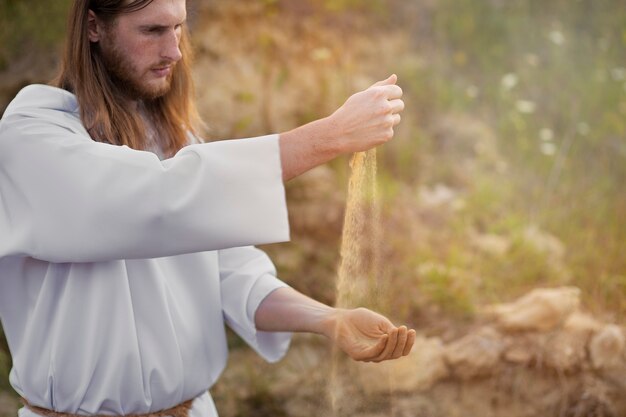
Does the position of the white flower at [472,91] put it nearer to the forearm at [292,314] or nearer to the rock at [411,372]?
the rock at [411,372]

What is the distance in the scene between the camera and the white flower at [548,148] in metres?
4.54

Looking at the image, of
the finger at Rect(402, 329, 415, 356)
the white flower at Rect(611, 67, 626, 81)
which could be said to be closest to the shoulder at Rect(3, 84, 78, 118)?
the finger at Rect(402, 329, 415, 356)

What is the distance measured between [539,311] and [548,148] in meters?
1.12

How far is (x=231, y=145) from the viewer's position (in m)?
1.63

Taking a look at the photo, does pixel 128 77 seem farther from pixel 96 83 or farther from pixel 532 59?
pixel 532 59

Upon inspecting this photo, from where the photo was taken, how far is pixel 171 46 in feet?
6.14

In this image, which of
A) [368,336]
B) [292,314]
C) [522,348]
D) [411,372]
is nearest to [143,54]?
[292,314]

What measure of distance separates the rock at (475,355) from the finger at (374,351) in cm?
195

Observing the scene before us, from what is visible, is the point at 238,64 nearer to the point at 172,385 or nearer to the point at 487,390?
the point at 487,390

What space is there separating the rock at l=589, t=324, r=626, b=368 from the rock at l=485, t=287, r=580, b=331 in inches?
6.9

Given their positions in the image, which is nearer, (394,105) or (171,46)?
(394,105)

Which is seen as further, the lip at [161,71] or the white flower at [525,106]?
the white flower at [525,106]

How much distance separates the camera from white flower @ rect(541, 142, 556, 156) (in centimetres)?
454

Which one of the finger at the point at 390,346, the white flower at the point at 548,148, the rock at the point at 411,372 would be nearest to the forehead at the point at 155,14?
the finger at the point at 390,346
